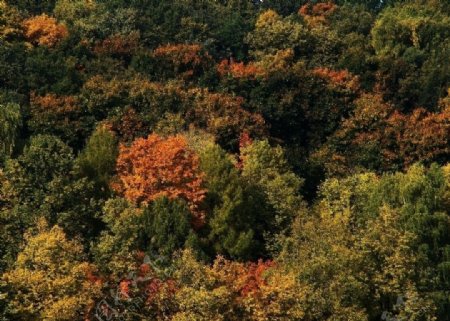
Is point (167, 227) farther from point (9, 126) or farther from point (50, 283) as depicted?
point (9, 126)

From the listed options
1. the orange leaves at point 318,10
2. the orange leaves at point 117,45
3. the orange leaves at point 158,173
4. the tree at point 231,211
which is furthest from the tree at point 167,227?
the orange leaves at point 318,10

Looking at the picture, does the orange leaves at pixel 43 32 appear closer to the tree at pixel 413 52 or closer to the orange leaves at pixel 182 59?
the orange leaves at pixel 182 59

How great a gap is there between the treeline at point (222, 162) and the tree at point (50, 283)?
0.11 meters

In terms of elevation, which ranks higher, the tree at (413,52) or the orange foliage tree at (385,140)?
the tree at (413,52)

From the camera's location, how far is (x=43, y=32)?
109000 millimetres

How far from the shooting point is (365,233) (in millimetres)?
51719

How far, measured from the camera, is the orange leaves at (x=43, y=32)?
10784 centimetres

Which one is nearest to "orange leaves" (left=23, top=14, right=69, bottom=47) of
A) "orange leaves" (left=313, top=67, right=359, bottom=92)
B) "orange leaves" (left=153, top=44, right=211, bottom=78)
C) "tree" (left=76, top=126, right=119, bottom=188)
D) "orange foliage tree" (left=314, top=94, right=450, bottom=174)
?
"orange leaves" (left=153, top=44, right=211, bottom=78)

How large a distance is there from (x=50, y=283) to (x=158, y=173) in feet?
76.8

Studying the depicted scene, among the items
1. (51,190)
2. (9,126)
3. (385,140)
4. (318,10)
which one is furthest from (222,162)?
(318,10)

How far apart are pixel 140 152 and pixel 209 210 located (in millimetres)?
8257

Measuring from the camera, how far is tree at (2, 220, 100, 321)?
143 ft

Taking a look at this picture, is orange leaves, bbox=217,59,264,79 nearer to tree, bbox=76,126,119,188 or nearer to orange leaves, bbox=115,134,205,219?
tree, bbox=76,126,119,188

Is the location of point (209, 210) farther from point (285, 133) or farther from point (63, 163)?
point (285, 133)
